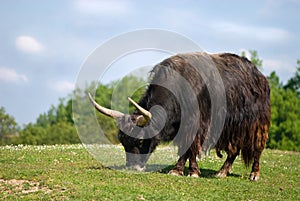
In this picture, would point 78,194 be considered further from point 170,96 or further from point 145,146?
point 170,96

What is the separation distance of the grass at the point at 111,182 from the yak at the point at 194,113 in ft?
2.59

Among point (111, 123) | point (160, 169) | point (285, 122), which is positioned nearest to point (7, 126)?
point (111, 123)

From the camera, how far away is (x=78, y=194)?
11.3m

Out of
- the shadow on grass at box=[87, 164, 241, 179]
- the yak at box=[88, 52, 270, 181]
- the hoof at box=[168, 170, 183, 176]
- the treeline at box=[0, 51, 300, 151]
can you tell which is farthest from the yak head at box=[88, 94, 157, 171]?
the treeline at box=[0, 51, 300, 151]

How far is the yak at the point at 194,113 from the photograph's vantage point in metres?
13.8

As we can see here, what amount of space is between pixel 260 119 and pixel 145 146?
13.4 feet

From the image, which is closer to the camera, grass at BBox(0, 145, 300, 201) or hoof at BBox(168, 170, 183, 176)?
grass at BBox(0, 145, 300, 201)

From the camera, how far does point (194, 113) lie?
14.1 metres

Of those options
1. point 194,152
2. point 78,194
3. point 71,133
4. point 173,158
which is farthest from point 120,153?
point 71,133

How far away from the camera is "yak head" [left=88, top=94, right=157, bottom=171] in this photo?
13.6m

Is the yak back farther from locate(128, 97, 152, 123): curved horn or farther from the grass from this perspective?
the grass

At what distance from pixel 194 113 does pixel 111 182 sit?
325 centimetres

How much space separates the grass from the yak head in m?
0.42

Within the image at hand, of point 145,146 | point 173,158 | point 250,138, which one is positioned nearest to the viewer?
point 145,146
